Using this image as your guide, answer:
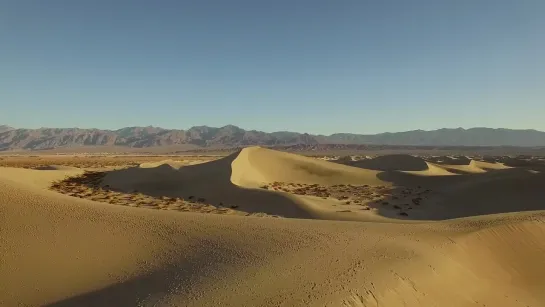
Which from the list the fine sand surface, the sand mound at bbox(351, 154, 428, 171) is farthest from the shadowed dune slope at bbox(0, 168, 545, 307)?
the sand mound at bbox(351, 154, 428, 171)

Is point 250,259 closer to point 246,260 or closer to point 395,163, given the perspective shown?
point 246,260

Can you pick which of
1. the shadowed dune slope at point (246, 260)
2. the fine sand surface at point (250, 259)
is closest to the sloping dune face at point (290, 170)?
the fine sand surface at point (250, 259)

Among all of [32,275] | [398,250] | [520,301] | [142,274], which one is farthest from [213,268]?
[520,301]

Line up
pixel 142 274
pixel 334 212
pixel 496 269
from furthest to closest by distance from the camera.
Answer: pixel 334 212 < pixel 496 269 < pixel 142 274

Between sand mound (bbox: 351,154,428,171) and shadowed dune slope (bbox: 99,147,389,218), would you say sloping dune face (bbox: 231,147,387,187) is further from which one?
sand mound (bbox: 351,154,428,171)

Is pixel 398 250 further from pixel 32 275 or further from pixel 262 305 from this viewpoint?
pixel 32 275

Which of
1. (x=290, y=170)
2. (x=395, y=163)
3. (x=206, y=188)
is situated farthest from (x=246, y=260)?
(x=395, y=163)

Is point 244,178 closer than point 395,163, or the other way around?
point 244,178

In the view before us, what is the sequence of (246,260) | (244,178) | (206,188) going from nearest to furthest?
1. (246,260)
2. (206,188)
3. (244,178)
